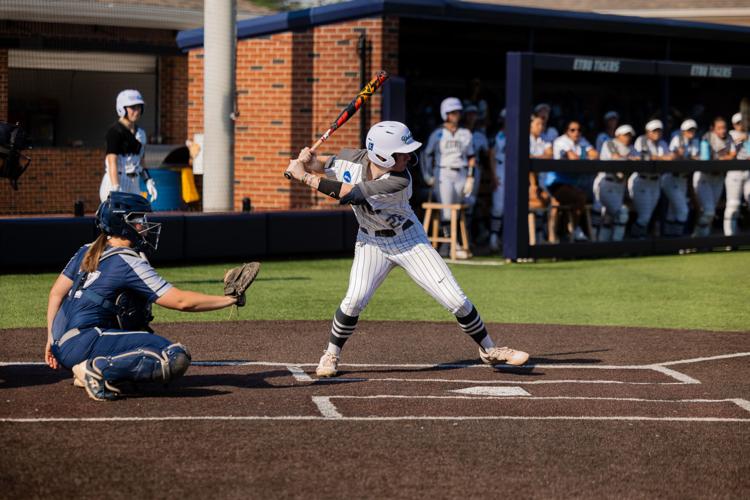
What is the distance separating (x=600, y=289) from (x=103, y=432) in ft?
27.8

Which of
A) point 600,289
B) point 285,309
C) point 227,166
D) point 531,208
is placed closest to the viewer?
point 285,309

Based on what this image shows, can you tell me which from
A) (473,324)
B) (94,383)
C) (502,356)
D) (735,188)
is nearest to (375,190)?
(473,324)

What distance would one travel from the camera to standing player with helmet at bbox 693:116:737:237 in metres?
19.0

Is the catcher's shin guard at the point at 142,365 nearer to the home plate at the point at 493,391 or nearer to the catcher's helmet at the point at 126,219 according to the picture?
the catcher's helmet at the point at 126,219

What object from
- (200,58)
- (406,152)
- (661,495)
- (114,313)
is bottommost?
(661,495)

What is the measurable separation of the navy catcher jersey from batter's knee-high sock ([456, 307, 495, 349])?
213 centimetres

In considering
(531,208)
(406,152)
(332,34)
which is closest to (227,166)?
(332,34)

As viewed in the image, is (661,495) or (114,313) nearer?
(661,495)

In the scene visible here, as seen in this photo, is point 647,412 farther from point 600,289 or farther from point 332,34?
point 332,34

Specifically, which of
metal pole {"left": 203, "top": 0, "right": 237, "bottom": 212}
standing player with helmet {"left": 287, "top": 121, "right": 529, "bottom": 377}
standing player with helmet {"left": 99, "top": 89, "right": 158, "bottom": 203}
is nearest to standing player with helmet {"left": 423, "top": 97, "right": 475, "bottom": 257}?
metal pole {"left": 203, "top": 0, "right": 237, "bottom": 212}

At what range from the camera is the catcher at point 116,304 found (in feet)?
24.0

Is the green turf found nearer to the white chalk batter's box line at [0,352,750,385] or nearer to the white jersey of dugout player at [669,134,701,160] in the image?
the white jersey of dugout player at [669,134,701,160]

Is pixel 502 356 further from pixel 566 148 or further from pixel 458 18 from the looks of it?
pixel 458 18

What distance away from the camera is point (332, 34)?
18.0 meters
